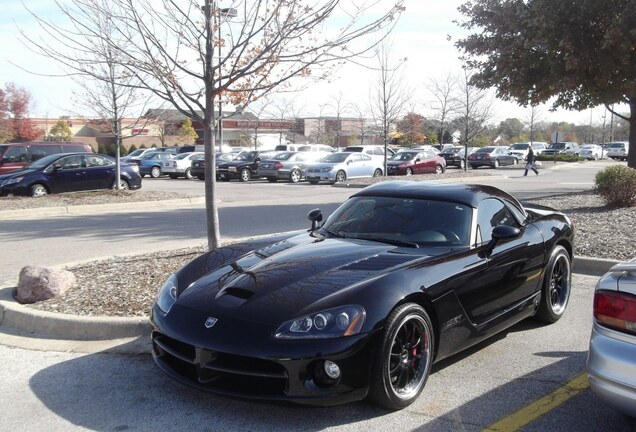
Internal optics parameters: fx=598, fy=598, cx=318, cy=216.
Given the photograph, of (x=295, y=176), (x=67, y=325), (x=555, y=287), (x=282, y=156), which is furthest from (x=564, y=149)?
(x=67, y=325)

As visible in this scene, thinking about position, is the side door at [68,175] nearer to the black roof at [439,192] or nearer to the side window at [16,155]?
the side window at [16,155]

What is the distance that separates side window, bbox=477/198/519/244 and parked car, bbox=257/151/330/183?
903 inches

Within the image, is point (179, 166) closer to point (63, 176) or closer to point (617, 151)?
point (63, 176)

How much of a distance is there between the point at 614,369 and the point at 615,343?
0.15 meters

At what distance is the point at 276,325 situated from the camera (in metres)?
3.64

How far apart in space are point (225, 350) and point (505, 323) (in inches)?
99.3

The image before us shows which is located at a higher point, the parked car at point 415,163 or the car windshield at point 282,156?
the car windshield at point 282,156

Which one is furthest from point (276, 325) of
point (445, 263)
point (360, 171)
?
point (360, 171)

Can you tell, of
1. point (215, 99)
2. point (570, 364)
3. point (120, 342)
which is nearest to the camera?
point (570, 364)

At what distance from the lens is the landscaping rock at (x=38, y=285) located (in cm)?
591

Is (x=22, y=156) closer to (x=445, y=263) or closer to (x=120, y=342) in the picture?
(x=120, y=342)

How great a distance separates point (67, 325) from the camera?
5.34 meters

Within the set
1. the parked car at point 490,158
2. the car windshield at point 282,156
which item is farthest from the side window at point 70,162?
the parked car at point 490,158

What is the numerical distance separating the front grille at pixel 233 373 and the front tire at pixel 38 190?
15.1 m
